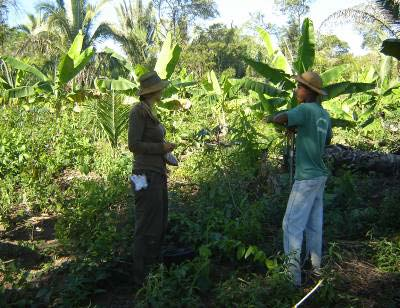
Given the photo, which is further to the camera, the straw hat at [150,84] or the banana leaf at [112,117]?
the banana leaf at [112,117]

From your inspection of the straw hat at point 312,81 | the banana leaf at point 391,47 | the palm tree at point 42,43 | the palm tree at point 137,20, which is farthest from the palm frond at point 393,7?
Answer: the palm tree at point 137,20

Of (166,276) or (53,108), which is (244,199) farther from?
(53,108)

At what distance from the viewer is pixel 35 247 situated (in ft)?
16.6

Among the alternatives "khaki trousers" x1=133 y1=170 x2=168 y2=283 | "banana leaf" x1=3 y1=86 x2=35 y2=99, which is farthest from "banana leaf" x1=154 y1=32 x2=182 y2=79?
"khaki trousers" x1=133 y1=170 x2=168 y2=283

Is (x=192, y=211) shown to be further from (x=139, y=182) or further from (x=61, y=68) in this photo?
(x=61, y=68)

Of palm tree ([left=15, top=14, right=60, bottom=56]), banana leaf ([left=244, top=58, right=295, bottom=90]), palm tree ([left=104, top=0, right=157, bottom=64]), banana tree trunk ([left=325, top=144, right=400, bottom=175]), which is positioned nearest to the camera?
banana leaf ([left=244, top=58, right=295, bottom=90])

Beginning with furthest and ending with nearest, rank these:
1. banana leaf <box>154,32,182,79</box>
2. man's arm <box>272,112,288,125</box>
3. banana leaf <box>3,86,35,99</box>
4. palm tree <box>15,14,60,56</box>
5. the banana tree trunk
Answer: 1. palm tree <box>15,14,60,56</box>
2. banana leaf <box>3,86,35,99</box>
3. banana leaf <box>154,32,182,79</box>
4. the banana tree trunk
5. man's arm <box>272,112,288,125</box>

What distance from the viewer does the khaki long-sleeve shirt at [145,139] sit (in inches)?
155

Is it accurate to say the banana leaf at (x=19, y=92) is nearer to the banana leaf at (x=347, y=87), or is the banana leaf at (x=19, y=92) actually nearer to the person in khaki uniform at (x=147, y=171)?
the banana leaf at (x=347, y=87)

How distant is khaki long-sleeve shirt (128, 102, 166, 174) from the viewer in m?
3.94

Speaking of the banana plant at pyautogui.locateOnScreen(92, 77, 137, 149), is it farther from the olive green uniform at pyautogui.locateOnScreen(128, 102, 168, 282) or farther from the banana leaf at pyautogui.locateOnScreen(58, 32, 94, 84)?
the olive green uniform at pyautogui.locateOnScreen(128, 102, 168, 282)

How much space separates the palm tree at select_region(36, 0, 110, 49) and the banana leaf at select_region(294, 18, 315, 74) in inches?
815

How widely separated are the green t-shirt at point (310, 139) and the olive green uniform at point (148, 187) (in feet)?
3.95

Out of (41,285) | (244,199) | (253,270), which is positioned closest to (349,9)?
(244,199)
